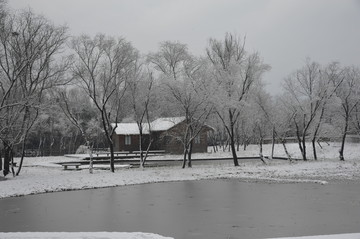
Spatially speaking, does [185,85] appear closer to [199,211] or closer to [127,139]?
[199,211]

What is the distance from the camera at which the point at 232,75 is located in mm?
33281

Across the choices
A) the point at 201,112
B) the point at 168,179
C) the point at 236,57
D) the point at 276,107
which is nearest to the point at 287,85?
the point at 276,107

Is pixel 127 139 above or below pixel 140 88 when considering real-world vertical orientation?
below

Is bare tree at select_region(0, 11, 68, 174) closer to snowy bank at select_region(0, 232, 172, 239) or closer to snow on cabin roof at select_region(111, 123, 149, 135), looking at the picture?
snowy bank at select_region(0, 232, 172, 239)

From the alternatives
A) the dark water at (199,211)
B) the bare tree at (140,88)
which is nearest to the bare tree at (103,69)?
the bare tree at (140,88)

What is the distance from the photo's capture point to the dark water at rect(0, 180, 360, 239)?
10.5m

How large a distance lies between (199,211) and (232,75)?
21.6 metres

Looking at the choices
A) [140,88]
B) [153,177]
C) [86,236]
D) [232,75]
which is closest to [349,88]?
[232,75]

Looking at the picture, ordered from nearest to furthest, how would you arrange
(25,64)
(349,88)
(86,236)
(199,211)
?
(86,236), (199,211), (25,64), (349,88)

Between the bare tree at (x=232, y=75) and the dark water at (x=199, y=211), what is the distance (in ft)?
42.3

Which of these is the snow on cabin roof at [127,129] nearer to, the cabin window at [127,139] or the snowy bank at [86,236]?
the cabin window at [127,139]

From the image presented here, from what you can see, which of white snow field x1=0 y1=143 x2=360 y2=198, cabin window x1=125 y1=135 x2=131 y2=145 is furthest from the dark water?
cabin window x1=125 y1=135 x2=131 y2=145

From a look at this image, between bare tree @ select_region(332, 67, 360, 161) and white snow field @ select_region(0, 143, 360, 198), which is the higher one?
bare tree @ select_region(332, 67, 360, 161)

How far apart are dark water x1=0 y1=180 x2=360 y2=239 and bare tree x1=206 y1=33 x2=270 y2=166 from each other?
12.9 metres
